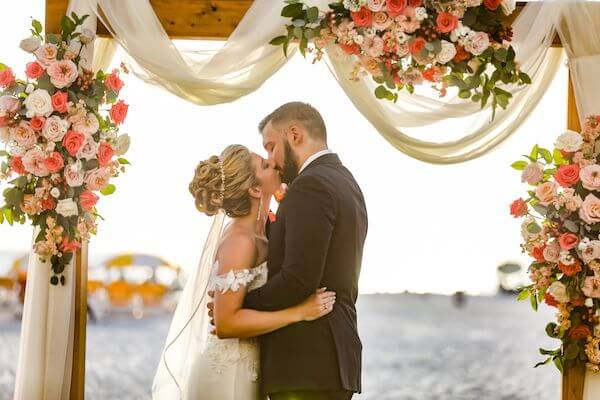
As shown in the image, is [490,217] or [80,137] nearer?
[80,137]

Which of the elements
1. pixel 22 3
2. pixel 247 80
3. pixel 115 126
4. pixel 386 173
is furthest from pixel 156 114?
pixel 386 173

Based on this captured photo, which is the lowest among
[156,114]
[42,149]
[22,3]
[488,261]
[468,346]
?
[468,346]

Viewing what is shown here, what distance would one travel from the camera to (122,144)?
3.99 m

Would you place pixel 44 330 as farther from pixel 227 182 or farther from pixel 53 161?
pixel 227 182

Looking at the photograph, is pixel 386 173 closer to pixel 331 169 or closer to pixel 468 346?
pixel 331 169

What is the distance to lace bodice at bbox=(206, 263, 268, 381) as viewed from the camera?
3.62m

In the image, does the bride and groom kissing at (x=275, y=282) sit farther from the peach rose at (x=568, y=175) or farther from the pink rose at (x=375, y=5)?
the peach rose at (x=568, y=175)

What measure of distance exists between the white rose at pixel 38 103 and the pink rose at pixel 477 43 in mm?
1821

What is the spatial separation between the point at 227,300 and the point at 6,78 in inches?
53.7

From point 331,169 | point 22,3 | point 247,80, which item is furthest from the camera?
A: point 22,3

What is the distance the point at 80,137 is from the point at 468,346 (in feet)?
7.01

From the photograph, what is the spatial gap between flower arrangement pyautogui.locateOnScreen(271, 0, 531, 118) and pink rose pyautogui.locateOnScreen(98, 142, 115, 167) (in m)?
0.86

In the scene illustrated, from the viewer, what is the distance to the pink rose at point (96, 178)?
388 cm

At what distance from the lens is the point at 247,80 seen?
13.0ft
